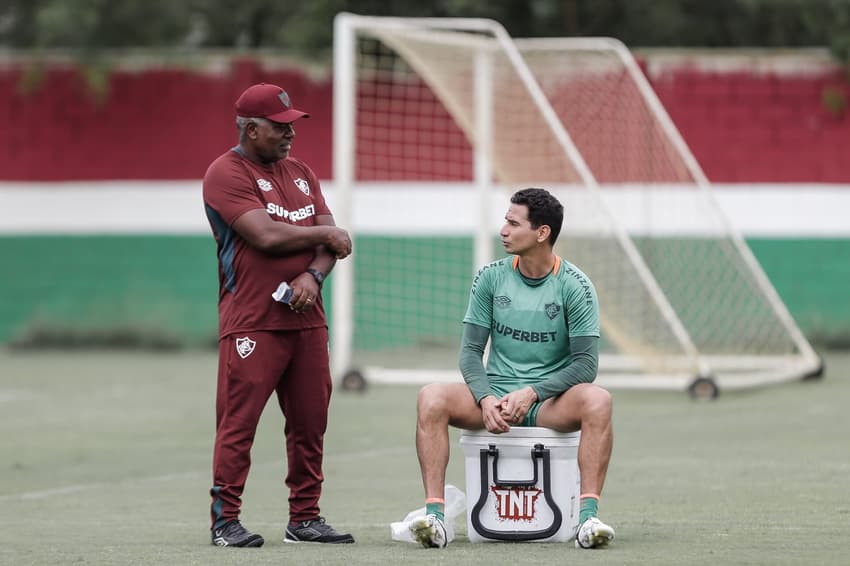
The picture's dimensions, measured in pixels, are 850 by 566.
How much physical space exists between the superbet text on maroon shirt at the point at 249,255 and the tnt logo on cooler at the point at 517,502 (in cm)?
116

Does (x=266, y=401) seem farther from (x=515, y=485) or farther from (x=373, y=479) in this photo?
(x=373, y=479)

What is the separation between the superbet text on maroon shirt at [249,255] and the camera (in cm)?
749

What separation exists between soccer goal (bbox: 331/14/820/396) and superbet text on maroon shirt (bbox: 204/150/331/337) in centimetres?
686

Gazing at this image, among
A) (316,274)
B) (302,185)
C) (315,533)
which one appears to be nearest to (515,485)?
(315,533)

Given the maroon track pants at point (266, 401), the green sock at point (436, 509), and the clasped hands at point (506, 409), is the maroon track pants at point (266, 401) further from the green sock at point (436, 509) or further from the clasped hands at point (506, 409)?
the clasped hands at point (506, 409)

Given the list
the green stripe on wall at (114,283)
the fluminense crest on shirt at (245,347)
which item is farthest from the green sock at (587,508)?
the green stripe on wall at (114,283)

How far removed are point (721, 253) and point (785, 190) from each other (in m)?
1.85

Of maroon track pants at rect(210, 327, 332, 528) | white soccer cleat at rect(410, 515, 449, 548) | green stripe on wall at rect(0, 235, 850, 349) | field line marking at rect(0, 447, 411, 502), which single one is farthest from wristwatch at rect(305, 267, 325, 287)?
green stripe on wall at rect(0, 235, 850, 349)

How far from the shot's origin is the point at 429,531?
23.3 ft

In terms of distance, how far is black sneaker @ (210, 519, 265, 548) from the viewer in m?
7.39

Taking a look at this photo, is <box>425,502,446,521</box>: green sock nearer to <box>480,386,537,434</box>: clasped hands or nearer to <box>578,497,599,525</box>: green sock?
<box>480,386,537,434</box>: clasped hands

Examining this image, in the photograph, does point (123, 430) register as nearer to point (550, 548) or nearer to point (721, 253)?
point (550, 548)

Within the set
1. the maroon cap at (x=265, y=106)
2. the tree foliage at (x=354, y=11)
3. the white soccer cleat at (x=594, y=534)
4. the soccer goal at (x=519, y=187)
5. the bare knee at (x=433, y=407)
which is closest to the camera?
the white soccer cleat at (x=594, y=534)

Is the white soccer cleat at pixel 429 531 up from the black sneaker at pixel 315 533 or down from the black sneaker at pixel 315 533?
up
